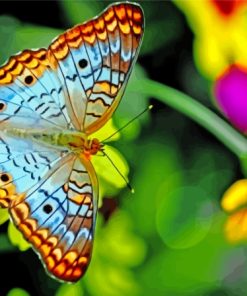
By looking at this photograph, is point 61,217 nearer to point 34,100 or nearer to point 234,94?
point 34,100

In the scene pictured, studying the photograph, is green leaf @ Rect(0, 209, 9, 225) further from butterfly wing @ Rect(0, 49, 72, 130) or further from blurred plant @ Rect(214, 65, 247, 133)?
blurred plant @ Rect(214, 65, 247, 133)

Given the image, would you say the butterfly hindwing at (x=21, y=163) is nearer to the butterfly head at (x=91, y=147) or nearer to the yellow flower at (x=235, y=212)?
the butterfly head at (x=91, y=147)

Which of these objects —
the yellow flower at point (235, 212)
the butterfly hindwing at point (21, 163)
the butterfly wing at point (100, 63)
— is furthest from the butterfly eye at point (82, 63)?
the yellow flower at point (235, 212)

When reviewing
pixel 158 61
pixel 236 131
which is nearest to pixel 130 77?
pixel 158 61

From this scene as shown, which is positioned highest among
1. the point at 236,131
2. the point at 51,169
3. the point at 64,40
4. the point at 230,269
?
the point at 64,40

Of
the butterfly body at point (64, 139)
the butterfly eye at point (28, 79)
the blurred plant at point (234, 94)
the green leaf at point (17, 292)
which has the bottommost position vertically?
the green leaf at point (17, 292)

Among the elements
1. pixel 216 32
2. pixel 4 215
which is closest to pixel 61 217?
pixel 4 215

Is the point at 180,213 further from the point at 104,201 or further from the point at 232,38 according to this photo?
the point at 232,38

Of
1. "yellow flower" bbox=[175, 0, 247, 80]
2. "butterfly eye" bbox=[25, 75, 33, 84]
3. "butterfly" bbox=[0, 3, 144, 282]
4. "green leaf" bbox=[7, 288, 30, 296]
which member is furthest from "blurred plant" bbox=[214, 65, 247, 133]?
"green leaf" bbox=[7, 288, 30, 296]
